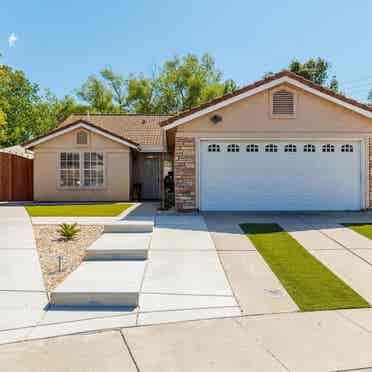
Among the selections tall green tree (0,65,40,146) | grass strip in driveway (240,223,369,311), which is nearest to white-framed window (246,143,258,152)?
grass strip in driveway (240,223,369,311)

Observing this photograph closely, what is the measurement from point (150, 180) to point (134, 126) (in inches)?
159

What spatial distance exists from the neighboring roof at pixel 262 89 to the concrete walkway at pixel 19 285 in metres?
6.22

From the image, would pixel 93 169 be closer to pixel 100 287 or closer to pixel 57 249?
pixel 57 249

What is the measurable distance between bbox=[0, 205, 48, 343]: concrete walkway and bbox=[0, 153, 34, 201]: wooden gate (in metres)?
10.6

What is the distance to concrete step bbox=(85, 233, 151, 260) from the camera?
23.9 feet

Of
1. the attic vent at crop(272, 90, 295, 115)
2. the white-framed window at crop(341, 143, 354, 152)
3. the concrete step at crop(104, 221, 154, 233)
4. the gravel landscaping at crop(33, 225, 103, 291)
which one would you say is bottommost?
the gravel landscaping at crop(33, 225, 103, 291)

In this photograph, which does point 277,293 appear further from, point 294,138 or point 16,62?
point 16,62

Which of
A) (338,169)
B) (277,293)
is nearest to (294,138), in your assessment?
(338,169)

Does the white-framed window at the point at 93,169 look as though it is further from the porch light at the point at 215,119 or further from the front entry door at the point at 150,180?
the porch light at the point at 215,119

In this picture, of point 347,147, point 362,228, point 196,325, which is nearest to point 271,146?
point 347,147

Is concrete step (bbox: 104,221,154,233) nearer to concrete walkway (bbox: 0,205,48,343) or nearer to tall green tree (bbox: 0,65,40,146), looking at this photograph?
concrete walkway (bbox: 0,205,48,343)

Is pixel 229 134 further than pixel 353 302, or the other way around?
pixel 229 134

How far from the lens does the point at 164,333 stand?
4.19m

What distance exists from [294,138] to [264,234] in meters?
5.22
